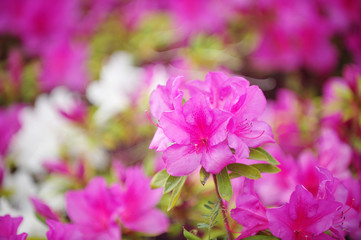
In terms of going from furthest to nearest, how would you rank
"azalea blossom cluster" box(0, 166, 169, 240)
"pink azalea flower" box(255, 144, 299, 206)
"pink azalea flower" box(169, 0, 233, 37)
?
"pink azalea flower" box(169, 0, 233, 37) → "pink azalea flower" box(255, 144, 299, 206) → "azalea blossom cluster" box(0, 166, 169, 240)

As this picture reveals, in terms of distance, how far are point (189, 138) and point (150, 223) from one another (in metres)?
0.28

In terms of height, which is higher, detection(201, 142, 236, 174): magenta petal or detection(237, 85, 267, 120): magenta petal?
detection(237, 85, 267, 120): magenta petal

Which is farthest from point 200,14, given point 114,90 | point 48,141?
point 48,141

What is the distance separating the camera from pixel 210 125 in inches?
21.2

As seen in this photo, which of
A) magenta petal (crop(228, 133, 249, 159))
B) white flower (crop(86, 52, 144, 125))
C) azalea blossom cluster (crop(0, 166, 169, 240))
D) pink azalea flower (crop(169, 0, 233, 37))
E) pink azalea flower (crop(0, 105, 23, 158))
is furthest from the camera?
pink azalea flower (crop(169, 0, 233, 37))

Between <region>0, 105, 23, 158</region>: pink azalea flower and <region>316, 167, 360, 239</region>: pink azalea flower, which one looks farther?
<region>0, 105, 23, 158</region>: pink azalea flower

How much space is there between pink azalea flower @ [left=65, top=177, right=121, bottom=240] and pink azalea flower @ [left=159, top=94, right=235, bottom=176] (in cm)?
24

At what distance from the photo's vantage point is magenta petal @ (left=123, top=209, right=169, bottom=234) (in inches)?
28.0

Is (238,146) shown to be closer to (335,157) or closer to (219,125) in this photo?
(219,125)

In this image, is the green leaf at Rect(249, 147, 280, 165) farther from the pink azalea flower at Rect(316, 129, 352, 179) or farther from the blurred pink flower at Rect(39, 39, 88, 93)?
the blurred pink flower at Rect(39, 39, 88, 93)

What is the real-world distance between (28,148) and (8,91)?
31 centimetres

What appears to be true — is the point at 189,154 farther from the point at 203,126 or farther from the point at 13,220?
the point at 13,220

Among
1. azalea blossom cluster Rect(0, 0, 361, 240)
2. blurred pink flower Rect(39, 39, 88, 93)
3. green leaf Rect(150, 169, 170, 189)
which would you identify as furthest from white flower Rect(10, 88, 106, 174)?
green leaf Rect(150, 169, 170, 189)

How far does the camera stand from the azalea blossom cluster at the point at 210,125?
0.52 m
